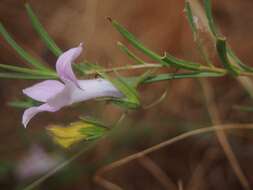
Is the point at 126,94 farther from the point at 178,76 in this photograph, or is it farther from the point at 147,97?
the point at 147,97

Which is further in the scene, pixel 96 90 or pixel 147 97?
pixel 147 97

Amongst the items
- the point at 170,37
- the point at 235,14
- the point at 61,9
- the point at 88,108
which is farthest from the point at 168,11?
the point at 88,108

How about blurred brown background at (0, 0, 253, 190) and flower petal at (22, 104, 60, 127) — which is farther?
blurred brown background at (0, 0, 253, 190)

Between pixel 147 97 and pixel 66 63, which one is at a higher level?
pixel 147 97

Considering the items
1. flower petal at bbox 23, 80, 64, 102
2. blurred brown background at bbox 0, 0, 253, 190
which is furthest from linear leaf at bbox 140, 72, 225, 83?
blurred brown background at bbox 0, 0, 253, 190

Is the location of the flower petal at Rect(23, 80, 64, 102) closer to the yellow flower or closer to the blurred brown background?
the yellow flower

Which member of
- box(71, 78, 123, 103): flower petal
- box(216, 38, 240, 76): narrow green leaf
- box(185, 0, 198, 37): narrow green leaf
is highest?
box(185, 0, 198, 37): narrow green leaf

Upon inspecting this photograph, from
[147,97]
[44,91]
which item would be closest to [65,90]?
[44,91]

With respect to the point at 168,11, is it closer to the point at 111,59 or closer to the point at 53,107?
the point at 111,59
